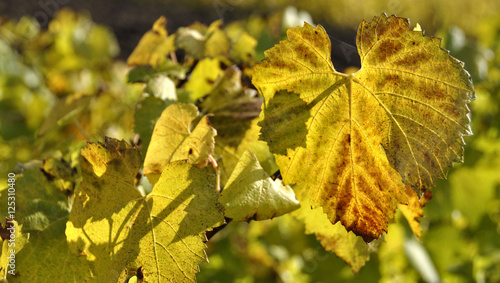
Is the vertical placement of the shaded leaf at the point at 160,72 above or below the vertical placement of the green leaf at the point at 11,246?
above

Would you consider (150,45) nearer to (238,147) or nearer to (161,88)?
(161,88)

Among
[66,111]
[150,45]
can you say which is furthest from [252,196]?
[66,111]

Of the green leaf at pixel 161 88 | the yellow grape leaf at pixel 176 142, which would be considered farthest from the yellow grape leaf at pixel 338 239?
the green leaf at pixel 161 88

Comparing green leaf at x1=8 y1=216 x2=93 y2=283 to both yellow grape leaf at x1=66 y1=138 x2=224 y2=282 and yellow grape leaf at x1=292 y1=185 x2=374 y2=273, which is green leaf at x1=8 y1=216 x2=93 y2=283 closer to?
yellow grape leaf at x1=66 y1=138 x2=224 y2=282

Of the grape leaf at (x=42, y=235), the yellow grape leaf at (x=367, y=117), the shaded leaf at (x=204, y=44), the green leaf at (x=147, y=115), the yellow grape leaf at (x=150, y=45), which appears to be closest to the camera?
the yellow grape leaf at (x=367, y=117)

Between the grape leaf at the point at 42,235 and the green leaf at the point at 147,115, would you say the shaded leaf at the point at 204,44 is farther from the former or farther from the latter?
the grape leaf at the point at 42,235

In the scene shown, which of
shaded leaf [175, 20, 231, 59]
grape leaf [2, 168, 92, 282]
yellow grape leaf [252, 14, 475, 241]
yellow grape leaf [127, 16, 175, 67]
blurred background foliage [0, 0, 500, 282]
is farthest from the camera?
blurred background foliage [0, 0, 500, 282]

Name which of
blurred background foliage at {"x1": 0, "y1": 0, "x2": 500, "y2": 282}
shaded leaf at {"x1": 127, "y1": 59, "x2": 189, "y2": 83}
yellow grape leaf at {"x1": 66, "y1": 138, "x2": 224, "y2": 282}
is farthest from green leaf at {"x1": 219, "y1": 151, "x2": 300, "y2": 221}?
shaded leaf at {"x1": 127, "y1": 59, "x2": 189, "y2": 83}
